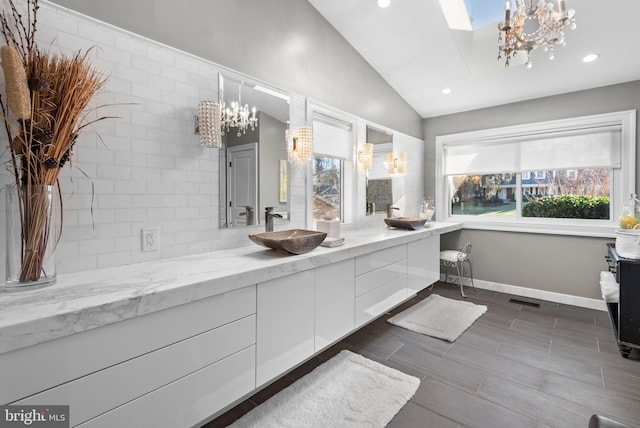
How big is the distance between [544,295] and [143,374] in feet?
14.8

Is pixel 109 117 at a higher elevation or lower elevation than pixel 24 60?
lower

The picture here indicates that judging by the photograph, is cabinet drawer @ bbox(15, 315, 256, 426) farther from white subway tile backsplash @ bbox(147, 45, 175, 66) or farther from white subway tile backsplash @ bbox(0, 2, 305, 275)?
white subway tile backsplash @ bbox(147, 45, 175, 66)

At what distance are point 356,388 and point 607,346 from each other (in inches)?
95.1

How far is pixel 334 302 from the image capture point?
2.22 m

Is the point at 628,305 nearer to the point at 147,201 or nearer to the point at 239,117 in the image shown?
the point at 239,117

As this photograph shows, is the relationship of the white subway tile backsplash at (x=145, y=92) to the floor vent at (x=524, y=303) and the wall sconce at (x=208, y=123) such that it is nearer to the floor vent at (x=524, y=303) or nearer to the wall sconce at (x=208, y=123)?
the wall sconce at (x=208, y=123)

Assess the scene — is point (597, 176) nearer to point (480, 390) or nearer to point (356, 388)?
point (480, 390)

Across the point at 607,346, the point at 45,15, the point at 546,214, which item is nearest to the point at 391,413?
the point at 607,346

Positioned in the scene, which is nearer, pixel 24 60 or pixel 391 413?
pixel 24 60

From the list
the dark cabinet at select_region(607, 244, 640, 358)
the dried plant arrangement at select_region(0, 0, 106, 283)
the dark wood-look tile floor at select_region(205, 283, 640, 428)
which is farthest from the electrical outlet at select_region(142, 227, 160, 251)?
the dark cabinet at select_region(607, 244, 640, 358)

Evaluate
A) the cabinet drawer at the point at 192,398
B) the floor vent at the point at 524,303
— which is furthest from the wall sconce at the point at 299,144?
the floor vent at the point at 524,303

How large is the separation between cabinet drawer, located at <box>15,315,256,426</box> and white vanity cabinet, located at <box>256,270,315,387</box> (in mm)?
135

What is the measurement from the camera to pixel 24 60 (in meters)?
1.29

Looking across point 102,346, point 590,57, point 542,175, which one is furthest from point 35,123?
point 542,175
